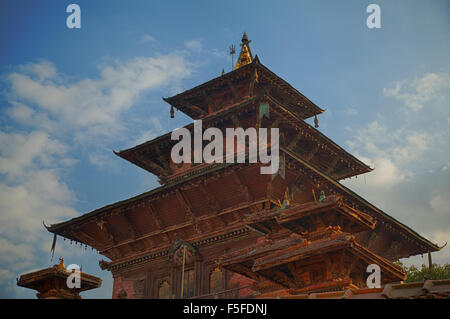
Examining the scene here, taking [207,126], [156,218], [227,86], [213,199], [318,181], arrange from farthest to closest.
→ 1. [227,86]
2. [207,126]
3. [156,218]
4. [213,199]
5. [318,181]

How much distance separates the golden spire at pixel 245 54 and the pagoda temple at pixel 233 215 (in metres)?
3.68

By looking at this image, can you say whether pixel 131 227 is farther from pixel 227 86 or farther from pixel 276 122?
pixel 227 86

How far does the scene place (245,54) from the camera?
35.0 m

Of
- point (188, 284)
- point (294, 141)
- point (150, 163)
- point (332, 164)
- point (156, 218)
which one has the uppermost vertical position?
point (294, 141)

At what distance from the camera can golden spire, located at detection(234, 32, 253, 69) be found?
1361 inches

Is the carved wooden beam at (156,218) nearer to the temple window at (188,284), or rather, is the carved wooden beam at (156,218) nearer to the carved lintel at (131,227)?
the carved lintel at (131,227)

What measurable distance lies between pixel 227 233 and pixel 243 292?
111 inches

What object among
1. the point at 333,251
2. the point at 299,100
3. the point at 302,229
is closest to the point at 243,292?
the point at 302,229

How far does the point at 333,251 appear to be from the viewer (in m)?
16.2

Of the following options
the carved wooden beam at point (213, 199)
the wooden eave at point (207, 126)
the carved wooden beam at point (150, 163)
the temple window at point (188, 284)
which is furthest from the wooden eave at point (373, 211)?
the carved wooden beam at point (150, 163)

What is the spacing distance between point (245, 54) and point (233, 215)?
13252mm

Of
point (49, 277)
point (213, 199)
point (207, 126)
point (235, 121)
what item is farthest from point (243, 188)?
point (49, 277)

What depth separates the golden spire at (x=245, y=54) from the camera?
34.6 metres
